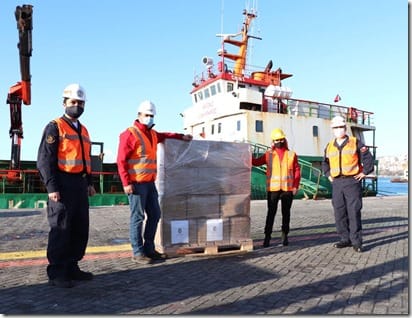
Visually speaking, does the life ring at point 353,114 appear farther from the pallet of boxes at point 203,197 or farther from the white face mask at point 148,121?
the white face mask at point 148,121

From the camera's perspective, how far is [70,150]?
3693mm

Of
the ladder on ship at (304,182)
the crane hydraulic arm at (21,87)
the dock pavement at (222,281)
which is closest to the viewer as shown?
the dock pavement at (222,281)

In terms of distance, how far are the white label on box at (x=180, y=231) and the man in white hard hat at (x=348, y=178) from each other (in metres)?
2.24

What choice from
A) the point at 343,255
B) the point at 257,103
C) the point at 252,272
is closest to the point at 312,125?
the point at 257,103

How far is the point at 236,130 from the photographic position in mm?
17719

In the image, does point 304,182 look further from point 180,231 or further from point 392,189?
point 392,189

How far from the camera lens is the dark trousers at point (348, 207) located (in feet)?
17.5

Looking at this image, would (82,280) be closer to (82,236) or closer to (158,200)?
(82,236)

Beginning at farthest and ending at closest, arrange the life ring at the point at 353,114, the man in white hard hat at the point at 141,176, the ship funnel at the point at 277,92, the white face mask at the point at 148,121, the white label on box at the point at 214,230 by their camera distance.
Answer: the life ring at the point at 353,114
the ship funnel at the point at 277,92
the white label on box at the point at 214,230
the white face mask at the point at 148,121
the man in white hard hat at the point at 141,176

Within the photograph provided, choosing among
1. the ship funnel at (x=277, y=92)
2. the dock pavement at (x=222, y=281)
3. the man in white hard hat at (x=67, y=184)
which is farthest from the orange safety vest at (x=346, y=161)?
the ship funnel at (x=277, y=92)

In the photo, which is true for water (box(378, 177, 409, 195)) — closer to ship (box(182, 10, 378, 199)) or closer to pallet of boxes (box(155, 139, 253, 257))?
ship (box(182, 10, 378, 199))

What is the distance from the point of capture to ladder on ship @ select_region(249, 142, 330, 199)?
589 inches

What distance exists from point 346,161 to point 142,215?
295cm

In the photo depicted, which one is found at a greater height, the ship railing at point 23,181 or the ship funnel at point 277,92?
the ship funnel at point 277,92
